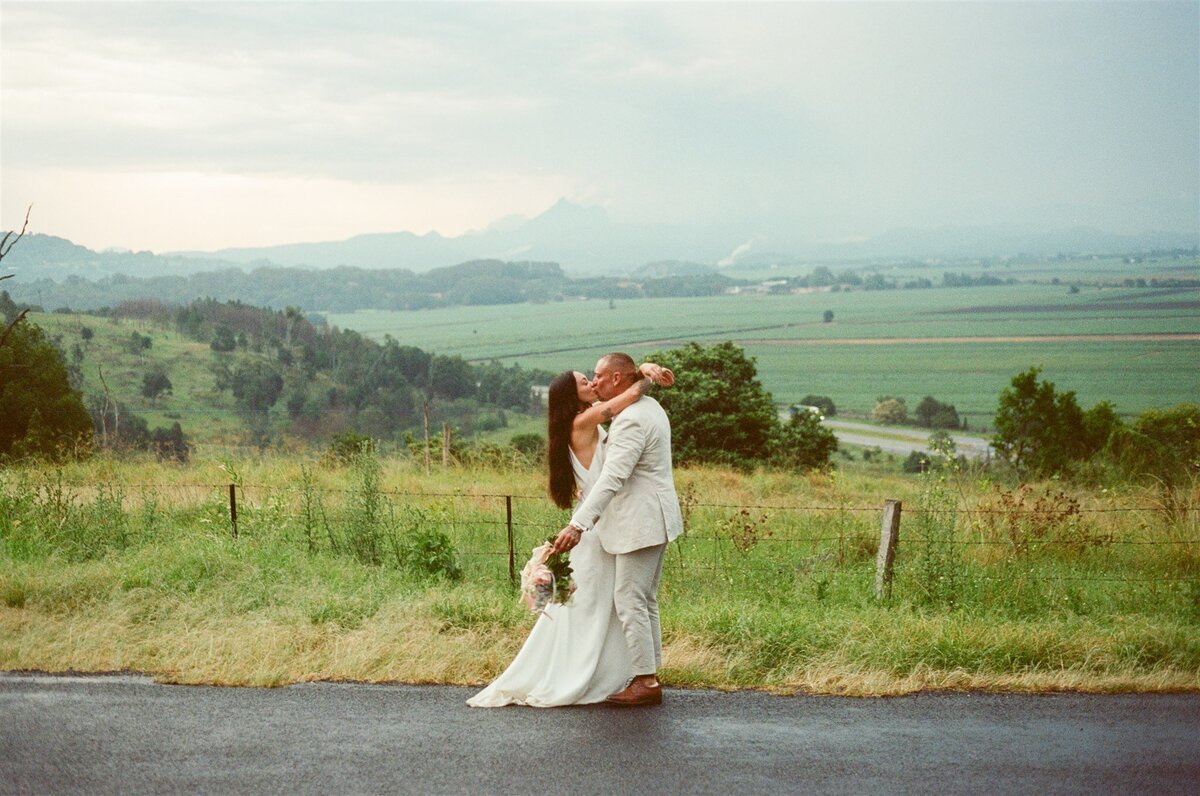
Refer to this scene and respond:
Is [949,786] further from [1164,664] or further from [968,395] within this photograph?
[968,395]

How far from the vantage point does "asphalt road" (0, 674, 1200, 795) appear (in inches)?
205

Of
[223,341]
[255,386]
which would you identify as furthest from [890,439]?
[223,341]

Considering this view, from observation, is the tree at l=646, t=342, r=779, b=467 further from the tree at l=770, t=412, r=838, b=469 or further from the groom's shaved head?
the groom's shaved head

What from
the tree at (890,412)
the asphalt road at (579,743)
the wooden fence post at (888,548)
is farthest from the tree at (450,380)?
the asphalt road at (579,743)

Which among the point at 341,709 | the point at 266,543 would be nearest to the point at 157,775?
the point at 341,709

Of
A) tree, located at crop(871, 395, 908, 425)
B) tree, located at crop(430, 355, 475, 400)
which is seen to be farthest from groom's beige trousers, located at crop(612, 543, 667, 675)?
tree, located at crop(871, 395, 908, 425)

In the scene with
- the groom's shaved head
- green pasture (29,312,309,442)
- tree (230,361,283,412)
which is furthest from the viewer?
tree (230,361,283,412)

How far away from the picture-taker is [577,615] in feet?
21.6

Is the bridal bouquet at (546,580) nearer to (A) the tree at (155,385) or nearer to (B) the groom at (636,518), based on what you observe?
(B) the groom at (636,518)

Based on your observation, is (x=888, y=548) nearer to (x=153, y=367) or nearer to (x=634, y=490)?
(x=634, y=490)

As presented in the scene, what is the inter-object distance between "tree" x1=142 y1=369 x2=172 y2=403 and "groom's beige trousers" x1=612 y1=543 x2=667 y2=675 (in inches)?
3089

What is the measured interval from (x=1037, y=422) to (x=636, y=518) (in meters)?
45.0

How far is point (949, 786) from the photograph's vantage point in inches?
203

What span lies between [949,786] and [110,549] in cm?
803
